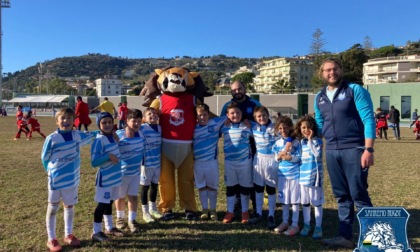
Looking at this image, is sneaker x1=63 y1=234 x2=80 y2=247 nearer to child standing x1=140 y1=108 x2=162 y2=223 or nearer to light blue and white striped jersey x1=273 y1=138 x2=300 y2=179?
child standing x1=140 y1=108 x2=162 y2=223

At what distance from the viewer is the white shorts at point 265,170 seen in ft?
15.3

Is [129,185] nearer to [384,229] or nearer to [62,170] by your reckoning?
[62,170]

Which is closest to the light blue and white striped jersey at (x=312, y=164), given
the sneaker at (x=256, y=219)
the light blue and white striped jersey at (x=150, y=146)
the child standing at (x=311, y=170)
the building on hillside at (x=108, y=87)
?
the child standing at (x=311, y=170)

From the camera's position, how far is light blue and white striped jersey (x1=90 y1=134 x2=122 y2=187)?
4078mm

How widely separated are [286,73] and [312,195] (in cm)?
9087

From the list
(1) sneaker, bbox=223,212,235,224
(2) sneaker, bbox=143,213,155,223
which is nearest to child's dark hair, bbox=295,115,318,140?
(1) sneaker, bbox=223,212,235,224

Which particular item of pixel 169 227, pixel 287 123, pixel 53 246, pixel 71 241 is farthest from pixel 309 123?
pixel 53 246

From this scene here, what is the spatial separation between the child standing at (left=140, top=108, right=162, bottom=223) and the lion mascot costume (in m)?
0.15

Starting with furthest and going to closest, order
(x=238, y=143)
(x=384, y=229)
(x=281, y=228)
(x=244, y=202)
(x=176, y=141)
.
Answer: (x=176, y=141)
(x=244, y=202)
(x=238, y=143)
(x=281, y=228)
(x=384, y=229)

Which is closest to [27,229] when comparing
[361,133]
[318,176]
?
[318,176]

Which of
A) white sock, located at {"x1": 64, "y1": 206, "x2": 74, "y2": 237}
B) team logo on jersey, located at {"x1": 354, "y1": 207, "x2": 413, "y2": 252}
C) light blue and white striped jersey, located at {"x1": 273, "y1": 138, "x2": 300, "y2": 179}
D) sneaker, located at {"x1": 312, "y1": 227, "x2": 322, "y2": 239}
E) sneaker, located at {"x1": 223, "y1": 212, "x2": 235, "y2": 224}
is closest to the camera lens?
team logo on jersey, located at {"x1": 354, "y1": 207, "x2": 413, "y2": 252}

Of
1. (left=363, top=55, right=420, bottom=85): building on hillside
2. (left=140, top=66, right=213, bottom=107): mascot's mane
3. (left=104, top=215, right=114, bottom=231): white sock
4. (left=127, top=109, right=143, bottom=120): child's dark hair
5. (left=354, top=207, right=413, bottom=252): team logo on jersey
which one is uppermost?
(left=363, top=55, right=420, bottom=85): building on hillside

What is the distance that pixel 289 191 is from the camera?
439cm

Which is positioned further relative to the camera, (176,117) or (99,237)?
(176,117)
